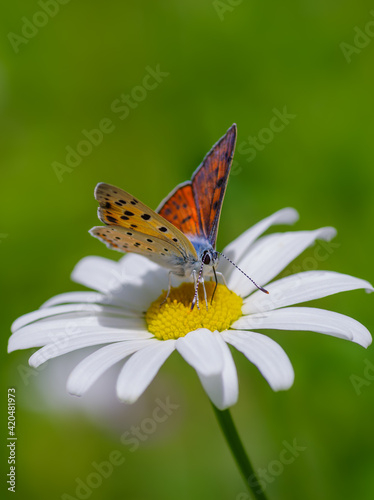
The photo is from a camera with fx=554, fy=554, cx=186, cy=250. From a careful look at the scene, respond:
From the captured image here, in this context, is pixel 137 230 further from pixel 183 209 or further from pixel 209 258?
pixel 183 209

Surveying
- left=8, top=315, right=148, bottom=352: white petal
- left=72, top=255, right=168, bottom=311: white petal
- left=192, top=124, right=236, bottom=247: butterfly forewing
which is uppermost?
left=192, top=124, right=236, bottom=247: butterfly forewing

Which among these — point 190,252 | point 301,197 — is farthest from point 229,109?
point 190,252

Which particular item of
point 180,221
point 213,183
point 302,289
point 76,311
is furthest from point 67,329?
point 302,289

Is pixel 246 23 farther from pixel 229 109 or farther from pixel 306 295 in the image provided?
pixel 306 295

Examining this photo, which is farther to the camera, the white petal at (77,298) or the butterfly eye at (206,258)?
the white petal at (77,298)

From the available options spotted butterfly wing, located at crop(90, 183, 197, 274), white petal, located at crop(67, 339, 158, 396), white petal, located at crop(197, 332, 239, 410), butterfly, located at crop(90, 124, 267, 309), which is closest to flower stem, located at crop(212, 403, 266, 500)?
white petal, located at crop(197, 332, 239, 410)

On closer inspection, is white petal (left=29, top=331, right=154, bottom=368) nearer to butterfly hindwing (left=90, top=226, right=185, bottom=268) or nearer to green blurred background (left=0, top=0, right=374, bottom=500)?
butterfly hindwing (left=90, top=226, right=185, bottom=268)

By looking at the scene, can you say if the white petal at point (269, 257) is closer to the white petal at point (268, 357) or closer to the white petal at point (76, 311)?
the white petal at point (76, 311)

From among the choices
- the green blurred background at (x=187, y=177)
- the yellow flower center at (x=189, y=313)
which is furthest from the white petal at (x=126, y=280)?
the green blurred background at (x=187, y=177)
